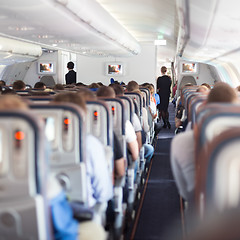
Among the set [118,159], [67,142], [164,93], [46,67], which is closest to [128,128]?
[118,159]

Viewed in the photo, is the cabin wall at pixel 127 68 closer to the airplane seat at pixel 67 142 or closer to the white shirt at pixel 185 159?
the white shirt at pixel 185 159

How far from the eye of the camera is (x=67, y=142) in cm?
297

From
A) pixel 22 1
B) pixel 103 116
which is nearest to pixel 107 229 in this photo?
pixel 103 116

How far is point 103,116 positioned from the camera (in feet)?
12.6

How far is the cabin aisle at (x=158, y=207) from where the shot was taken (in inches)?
187

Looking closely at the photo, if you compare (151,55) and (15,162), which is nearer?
(15,162)

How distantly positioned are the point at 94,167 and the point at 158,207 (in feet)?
8.04

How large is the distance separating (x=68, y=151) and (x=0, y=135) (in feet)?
2.98

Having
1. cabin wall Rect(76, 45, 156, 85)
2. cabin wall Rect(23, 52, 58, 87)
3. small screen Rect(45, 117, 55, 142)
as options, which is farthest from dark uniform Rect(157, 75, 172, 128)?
small screen Rect(45, 117, 55, 142)

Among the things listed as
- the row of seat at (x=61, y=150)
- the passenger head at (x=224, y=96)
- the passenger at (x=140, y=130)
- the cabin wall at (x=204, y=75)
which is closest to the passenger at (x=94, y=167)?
the row of seat at (x=61, y=150)

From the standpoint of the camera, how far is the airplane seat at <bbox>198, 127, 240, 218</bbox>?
2.01 m

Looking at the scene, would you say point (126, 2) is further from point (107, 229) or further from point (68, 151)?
point (68, 151)

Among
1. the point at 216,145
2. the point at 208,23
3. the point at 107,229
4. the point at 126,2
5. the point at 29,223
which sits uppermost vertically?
the point at 126,2

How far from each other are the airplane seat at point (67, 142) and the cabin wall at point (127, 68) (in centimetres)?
1734
